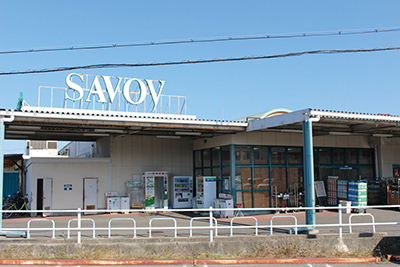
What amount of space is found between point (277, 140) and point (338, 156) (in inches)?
167

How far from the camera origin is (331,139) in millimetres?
21125

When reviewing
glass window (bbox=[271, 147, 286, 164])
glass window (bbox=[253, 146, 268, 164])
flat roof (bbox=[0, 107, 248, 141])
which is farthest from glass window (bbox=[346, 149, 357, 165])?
flat roof (bbox=[0, 107, 248, 141])

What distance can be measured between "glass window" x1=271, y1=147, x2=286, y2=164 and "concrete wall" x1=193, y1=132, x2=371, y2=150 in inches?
11.3

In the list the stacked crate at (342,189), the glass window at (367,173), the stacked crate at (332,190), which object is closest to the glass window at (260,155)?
the stacked crate at (332,190)

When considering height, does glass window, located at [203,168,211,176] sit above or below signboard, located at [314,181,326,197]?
above

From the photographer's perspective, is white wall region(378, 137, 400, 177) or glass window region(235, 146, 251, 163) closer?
glass window region(235, 146, 251, 163)

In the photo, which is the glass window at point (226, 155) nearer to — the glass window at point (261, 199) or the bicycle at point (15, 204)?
the glass window at point (261, 199)

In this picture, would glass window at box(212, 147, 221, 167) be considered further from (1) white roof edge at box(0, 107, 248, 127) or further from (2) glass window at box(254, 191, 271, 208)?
(1) white roof edge at box(0, 107, 248, 127)

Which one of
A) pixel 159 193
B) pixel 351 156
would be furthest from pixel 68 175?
pixel 351 156

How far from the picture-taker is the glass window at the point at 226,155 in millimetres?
18938

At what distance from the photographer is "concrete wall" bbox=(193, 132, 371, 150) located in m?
18.8

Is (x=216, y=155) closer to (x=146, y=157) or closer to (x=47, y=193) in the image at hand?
(x=146, y=157)

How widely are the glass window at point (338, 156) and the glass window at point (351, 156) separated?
382 mm

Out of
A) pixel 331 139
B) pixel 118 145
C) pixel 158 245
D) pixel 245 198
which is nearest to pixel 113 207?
pixel 118 145
